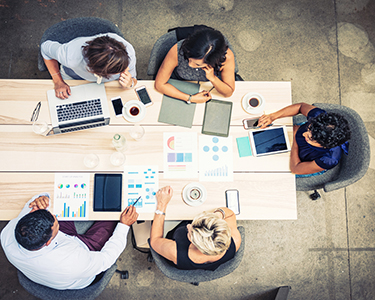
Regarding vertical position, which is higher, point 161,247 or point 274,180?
point 274,180

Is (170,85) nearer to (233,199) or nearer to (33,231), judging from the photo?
(233,199)

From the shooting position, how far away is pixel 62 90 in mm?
1627

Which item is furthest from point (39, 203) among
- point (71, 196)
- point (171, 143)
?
point (171, 143)

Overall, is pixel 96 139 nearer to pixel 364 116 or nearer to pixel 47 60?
pixel 47 60

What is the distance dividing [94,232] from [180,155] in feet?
2.87

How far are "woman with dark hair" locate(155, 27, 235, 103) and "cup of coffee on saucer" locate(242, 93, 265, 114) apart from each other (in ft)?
0.39

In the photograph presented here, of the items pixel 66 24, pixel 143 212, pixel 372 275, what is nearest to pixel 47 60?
pixel 66 24

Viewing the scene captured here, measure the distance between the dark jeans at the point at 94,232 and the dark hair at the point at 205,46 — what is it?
1.35m

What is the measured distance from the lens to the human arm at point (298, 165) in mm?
1566

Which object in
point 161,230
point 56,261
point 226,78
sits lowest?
point 56,261

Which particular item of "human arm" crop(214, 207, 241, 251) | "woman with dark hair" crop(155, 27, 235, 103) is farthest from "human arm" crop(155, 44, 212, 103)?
"human arm" crop(214, 207, 241, 251)

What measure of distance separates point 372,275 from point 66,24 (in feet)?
11.2

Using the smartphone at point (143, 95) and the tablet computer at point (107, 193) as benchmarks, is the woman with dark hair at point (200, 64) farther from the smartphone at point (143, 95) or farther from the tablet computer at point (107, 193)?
the tablet computer at point (107, 193)

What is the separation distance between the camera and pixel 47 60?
1751 millimetres
